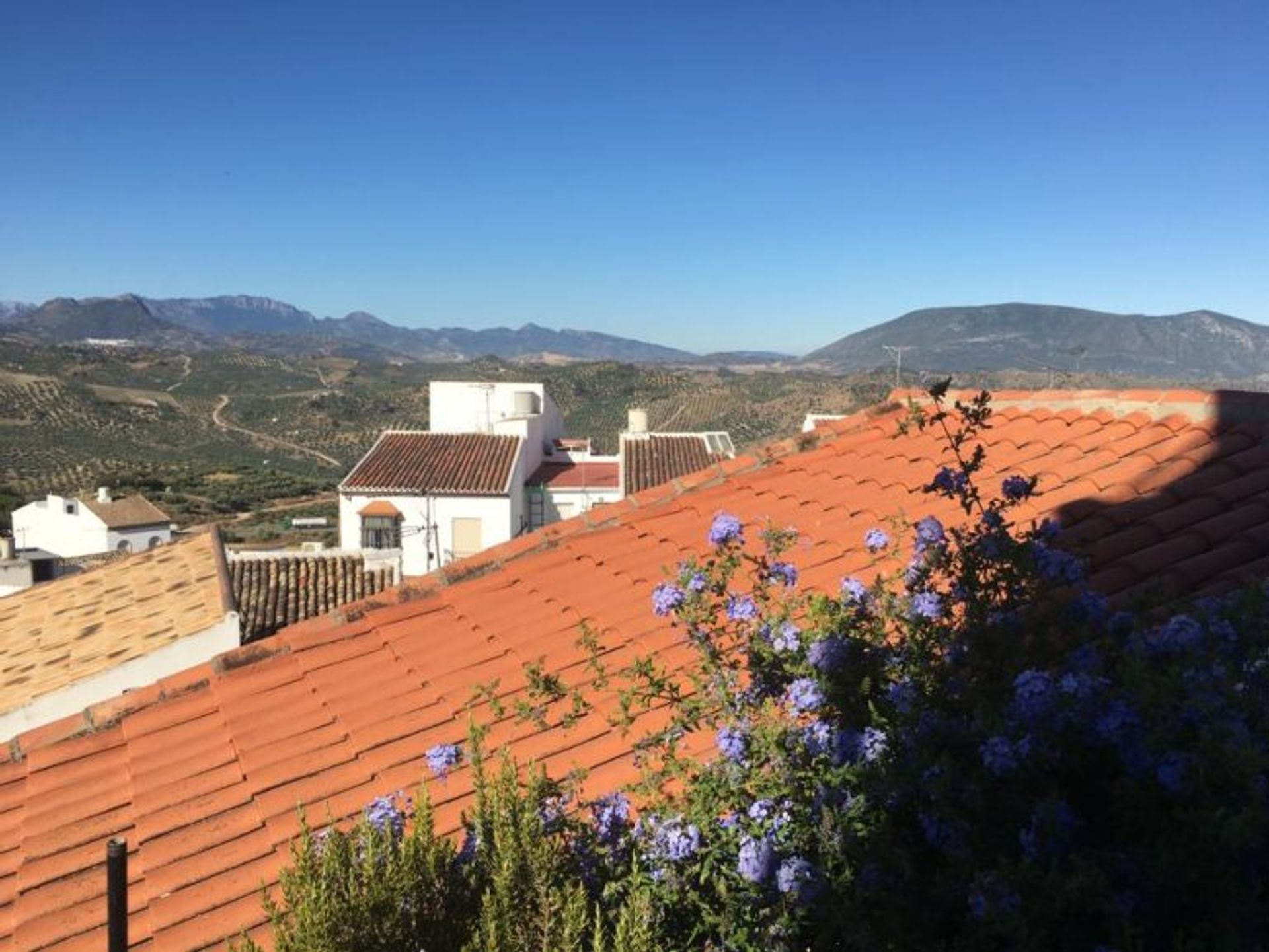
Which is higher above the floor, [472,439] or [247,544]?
[472,439]

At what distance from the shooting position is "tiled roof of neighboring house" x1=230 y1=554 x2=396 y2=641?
17.4 metres

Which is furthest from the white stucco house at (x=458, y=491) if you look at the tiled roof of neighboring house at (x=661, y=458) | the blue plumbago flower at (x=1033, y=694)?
the blue plumbago flower at (x=1033, y=694)

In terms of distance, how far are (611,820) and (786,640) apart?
0.58 meters

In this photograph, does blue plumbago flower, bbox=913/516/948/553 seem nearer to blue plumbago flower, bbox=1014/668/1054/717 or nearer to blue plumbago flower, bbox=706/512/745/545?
blue plumbago flower, bbox=706/512/745/545

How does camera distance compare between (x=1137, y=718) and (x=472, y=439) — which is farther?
(x=472, y=439)

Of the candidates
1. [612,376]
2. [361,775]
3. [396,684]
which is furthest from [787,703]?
[612,376]

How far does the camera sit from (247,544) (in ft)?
145

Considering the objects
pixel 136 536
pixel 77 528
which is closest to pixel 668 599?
pixel 136 536

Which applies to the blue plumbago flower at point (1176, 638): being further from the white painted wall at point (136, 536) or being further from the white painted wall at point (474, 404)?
the white painted wall at point (136, 536)

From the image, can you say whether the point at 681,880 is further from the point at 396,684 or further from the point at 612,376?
the point at 612,376

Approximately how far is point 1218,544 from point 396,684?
3301 mm

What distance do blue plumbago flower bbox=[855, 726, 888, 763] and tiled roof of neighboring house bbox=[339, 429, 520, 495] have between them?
82.9 ft

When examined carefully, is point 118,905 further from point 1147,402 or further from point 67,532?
point 67,532

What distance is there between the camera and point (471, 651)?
3.94 metres
